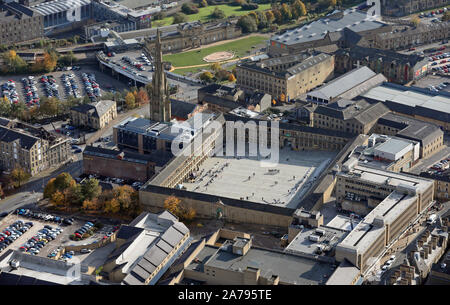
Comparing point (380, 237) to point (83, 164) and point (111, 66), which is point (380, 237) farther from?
point (111, 66)

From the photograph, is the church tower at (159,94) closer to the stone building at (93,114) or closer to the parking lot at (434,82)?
the stone building at (93,114)

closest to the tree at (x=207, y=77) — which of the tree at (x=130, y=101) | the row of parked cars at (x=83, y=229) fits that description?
the tree at (x=130, y=101)

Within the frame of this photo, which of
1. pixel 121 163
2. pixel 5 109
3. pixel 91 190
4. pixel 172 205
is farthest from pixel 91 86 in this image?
pixel 172 205

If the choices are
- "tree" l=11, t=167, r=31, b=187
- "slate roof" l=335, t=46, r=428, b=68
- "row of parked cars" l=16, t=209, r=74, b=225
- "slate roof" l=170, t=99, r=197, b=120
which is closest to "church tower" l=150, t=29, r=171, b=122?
"slate roof" l=170, t=99, r=197, b=120

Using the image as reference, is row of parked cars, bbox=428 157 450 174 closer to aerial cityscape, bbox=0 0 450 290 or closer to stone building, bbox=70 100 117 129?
aerial cityscape, bbox=0 0 450 290

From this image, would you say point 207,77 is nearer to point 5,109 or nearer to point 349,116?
point 349,116
